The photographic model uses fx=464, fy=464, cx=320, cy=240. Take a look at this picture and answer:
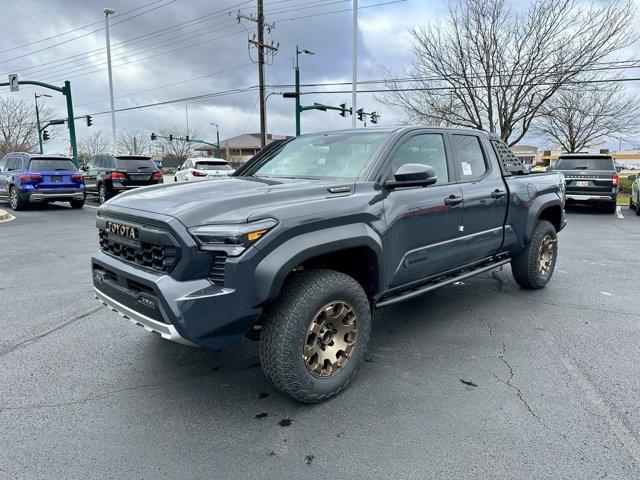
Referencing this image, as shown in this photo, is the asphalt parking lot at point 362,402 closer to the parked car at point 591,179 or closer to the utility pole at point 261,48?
the parked car at point 591,179

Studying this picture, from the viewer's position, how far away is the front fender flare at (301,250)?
2.60 metres

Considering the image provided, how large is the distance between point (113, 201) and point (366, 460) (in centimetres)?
241

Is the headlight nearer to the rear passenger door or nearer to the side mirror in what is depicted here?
the side mirror

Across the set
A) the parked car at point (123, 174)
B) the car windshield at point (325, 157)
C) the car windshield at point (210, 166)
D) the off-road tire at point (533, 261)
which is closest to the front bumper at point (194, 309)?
the car windshield at point (325, 157)

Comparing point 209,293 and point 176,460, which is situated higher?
point 209,293

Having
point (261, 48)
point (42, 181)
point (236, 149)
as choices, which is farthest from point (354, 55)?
point (236, 149)

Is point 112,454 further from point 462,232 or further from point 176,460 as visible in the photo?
point 462,232

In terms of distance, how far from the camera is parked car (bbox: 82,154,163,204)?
1495 cm

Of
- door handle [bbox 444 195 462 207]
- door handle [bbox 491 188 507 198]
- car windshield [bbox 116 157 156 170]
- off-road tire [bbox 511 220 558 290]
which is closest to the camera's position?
door handle [bbox 444 195 462 207]

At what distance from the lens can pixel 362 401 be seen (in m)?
3.03

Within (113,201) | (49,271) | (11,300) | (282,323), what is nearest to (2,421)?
(113,201)

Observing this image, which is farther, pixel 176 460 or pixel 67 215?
pixel 67 215

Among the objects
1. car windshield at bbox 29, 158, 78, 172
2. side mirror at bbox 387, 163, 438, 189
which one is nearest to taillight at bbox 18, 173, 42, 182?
A: car windshield at bbox 29, 158, 78, 172

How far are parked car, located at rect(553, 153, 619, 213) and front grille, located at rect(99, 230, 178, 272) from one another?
13377 millimetres
